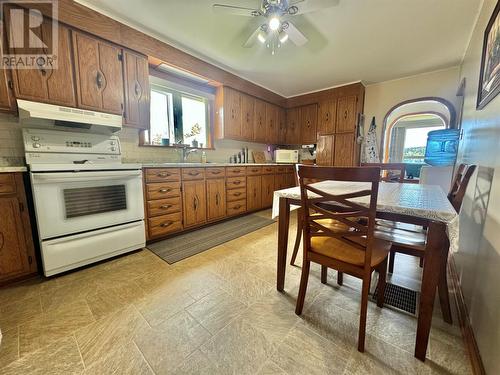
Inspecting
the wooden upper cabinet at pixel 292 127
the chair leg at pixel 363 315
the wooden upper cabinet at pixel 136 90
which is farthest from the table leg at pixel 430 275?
the wooden upper cabinet at pixel 292 127

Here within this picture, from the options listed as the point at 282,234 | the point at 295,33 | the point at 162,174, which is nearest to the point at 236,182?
the point at 162,174

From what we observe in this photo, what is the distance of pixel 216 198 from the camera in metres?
3.02

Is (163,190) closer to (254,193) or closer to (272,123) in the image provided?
(254,193)

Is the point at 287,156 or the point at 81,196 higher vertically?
the point at 287,156

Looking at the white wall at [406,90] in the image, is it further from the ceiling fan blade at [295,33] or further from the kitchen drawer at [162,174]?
the kitchen drawer at [162,174]

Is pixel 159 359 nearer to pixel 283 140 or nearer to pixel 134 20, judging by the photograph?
pixel 134 20

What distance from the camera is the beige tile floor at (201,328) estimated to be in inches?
38.6

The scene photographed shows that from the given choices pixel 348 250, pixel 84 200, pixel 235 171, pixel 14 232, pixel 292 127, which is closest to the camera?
pixel 348 250

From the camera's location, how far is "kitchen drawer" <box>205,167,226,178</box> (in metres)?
2.86

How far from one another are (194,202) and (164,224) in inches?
18.7

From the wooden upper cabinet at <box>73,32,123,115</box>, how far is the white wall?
14.1ft

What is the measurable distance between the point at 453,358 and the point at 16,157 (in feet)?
11.5

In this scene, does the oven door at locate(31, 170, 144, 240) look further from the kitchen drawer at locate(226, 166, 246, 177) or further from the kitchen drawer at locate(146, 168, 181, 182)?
the kitchen drawer at locate(226, 166, 246, 177)

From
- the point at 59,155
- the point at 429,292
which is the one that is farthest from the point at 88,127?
the point at 429,292
